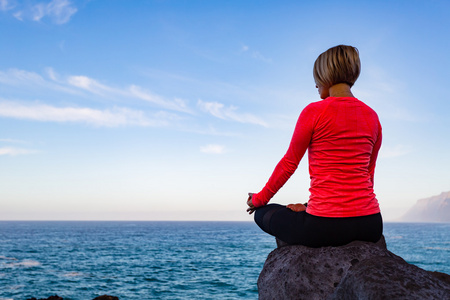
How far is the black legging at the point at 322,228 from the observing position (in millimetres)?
3246

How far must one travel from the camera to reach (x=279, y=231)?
3684mm

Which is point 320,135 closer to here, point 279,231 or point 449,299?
point 279,231

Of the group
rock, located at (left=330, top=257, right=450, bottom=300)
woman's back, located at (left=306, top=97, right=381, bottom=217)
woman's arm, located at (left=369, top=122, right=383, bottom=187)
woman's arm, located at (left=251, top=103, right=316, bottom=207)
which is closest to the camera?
rock, located at (left=330, top=257, right=450, bottom=300)

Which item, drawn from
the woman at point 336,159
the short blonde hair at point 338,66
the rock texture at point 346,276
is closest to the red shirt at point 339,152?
the woman at point 336,159

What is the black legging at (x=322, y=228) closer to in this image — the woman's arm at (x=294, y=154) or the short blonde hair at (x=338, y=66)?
the woman's arm at (x=294, y=154)

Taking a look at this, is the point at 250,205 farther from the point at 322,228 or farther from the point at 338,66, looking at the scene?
the point at 338,66

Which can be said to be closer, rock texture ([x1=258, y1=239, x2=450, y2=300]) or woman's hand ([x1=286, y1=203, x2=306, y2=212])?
rock texture ([x1=258, y1=239, x2=450, y2=300])

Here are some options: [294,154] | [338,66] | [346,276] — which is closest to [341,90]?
[338,66]

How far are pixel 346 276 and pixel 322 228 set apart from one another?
55 cm

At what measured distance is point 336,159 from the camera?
126 inches

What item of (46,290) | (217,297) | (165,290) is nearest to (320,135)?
(217,297)

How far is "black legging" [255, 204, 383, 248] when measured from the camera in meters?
3.25

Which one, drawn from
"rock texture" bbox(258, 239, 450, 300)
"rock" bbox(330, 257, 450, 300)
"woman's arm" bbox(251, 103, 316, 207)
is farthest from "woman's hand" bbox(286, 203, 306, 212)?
"rock" bbox(330, 257, 450, 300)

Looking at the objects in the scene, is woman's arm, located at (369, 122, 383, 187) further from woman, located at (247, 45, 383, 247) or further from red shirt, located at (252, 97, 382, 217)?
red shirt, located at (252, 97, 382, 217)
